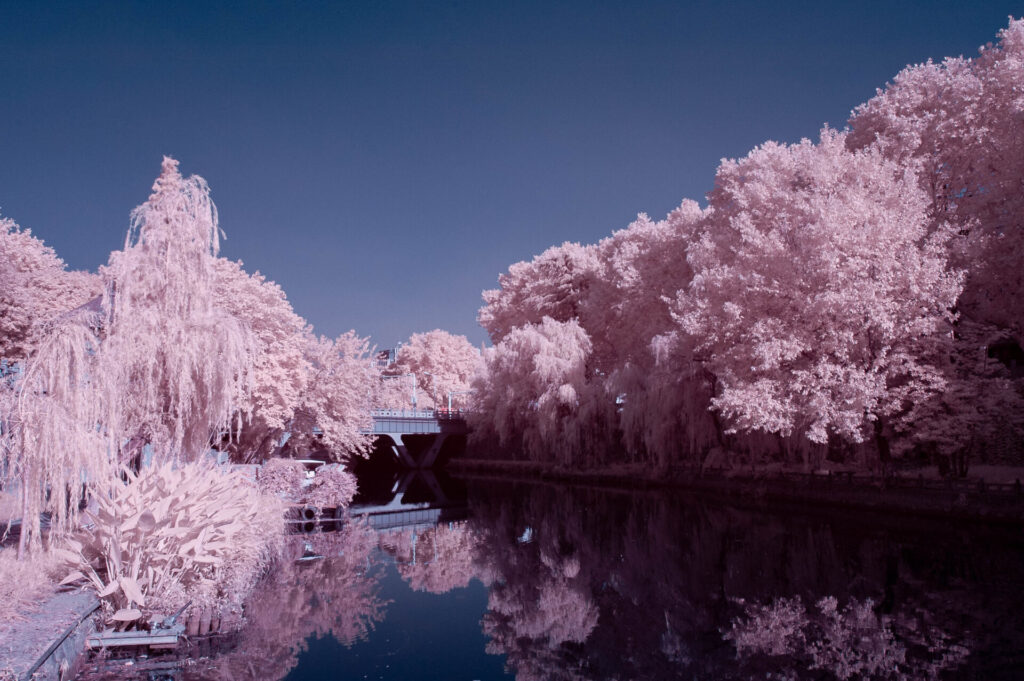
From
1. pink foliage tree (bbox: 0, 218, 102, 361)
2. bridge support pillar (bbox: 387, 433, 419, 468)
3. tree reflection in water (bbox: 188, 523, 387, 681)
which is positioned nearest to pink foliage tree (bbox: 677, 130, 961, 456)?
tree reflection in water (bbox: 188, 523, 387, 681)

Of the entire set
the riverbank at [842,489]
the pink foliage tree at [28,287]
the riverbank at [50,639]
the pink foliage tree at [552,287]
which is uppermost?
the pink foliage tree at [552,287]

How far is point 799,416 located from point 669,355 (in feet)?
28.2

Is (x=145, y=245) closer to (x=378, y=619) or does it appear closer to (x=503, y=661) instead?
(x=378, y=619)

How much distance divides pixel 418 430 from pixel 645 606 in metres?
45.1

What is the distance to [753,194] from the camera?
2662 cm

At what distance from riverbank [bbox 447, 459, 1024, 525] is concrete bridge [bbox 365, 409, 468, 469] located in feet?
64.0

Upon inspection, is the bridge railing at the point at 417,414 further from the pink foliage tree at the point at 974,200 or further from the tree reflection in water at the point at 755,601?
the pink foliage tree at the point at 974,200

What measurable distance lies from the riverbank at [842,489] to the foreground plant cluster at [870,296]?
3.04 ft

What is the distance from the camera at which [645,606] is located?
13.6m

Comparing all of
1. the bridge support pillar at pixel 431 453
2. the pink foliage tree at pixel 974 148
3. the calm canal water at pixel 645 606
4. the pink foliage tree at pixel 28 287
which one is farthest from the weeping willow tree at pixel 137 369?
the bridge support pillar at pixel 431 453

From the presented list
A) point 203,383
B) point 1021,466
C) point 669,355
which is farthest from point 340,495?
point 1021,466

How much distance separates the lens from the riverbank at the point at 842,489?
19188 mm

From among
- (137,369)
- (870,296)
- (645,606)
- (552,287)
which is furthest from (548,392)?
(137,369)

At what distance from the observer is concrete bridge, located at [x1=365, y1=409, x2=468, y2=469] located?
5525 cm
